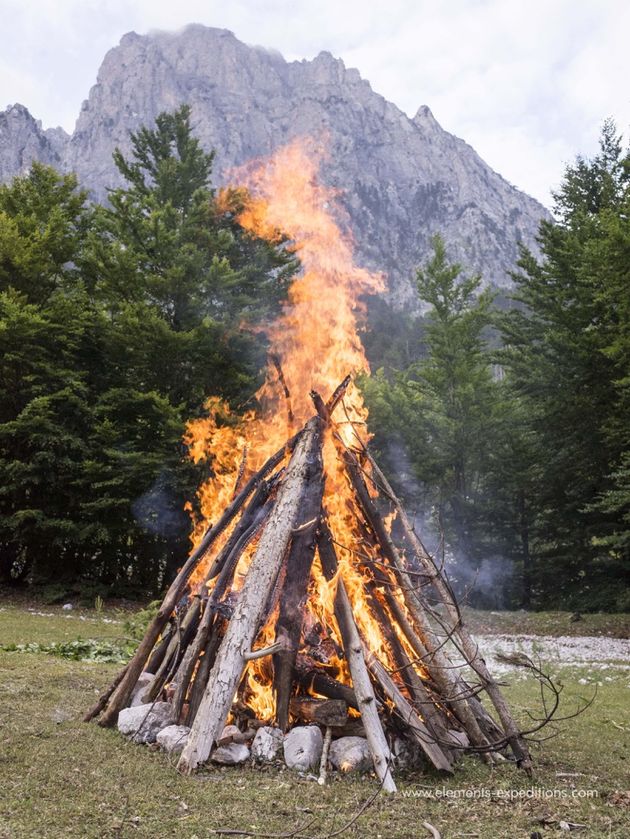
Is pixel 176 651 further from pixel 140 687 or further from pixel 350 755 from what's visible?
pixel 350 755

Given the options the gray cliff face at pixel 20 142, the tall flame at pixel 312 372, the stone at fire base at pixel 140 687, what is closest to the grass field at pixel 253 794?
the stone at fire base at pixel 140 687

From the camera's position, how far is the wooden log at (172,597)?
5781mm

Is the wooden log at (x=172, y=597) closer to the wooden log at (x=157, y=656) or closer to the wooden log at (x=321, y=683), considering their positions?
the wooden log at (x=157, y=656)

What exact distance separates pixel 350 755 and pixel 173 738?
4.80 ft

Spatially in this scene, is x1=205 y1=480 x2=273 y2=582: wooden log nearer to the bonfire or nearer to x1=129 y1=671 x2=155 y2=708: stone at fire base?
the bonfire

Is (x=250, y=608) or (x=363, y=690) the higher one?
(x=250, y=608)

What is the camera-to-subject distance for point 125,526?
19.9 m

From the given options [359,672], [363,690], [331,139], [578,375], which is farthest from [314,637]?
[331,139]

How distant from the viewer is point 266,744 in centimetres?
498

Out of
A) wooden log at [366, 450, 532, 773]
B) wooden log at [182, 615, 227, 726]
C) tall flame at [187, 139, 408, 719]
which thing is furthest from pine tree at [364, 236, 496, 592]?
wooden log at [182, 615, 227, 726]

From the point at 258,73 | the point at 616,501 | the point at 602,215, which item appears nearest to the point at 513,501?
the point at 616,501

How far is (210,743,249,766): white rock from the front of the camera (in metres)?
4.79

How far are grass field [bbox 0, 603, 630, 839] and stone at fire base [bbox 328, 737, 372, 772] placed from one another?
19 centimetres

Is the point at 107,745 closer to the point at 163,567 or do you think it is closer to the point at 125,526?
the point at 125,526
